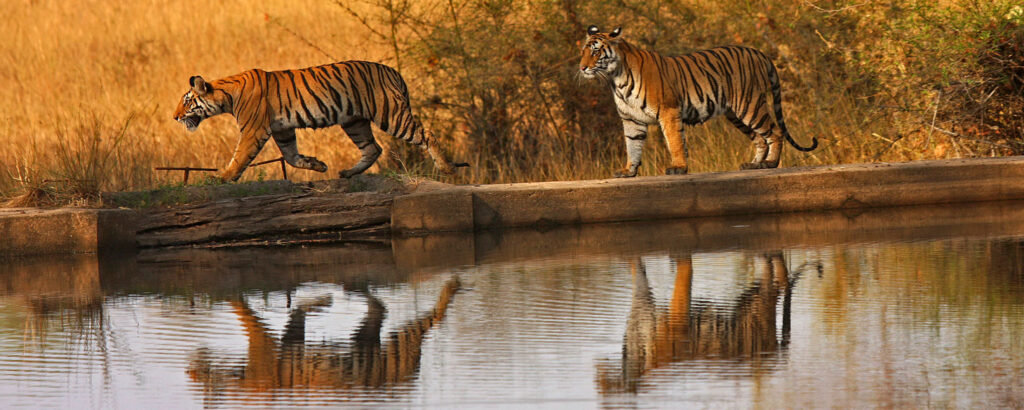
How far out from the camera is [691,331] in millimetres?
7086

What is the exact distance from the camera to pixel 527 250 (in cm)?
1112

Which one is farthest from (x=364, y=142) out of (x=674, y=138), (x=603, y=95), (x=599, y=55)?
(x=603, y=95)

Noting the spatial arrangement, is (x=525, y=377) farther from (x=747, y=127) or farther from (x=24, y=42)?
(x=24, y=42)

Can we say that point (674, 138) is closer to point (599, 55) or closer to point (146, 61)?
point (599, 55)

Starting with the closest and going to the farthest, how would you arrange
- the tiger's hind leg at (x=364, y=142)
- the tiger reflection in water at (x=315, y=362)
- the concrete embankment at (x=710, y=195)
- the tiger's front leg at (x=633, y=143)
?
the tiger reflection in water at (x=315, y=362) < the concrete embankment at (x=710, y=195) < the tiger's front leg at (x=633, y=143) < the tiger's hind leg at (x=364, y=142)

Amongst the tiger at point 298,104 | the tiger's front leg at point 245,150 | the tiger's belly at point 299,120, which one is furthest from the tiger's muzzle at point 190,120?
the tiger's belly at point 299,120

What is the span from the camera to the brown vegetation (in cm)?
1462

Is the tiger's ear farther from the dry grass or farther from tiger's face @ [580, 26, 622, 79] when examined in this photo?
tiger's face @ [580, 26, 622, 79]

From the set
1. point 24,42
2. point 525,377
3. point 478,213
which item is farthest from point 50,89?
point 525,377

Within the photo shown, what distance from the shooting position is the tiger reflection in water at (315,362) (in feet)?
20.4

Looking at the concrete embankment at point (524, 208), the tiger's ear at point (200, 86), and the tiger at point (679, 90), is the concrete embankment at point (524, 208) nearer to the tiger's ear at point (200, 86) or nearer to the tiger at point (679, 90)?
the tiger at point (679, 90)

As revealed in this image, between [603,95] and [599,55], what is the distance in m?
4.75

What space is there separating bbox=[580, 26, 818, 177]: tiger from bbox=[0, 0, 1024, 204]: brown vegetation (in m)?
0.98

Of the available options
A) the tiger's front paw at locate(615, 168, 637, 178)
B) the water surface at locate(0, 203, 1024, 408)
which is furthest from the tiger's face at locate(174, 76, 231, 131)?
the tiger's front paw at locate(615, 168, 637, 178)
